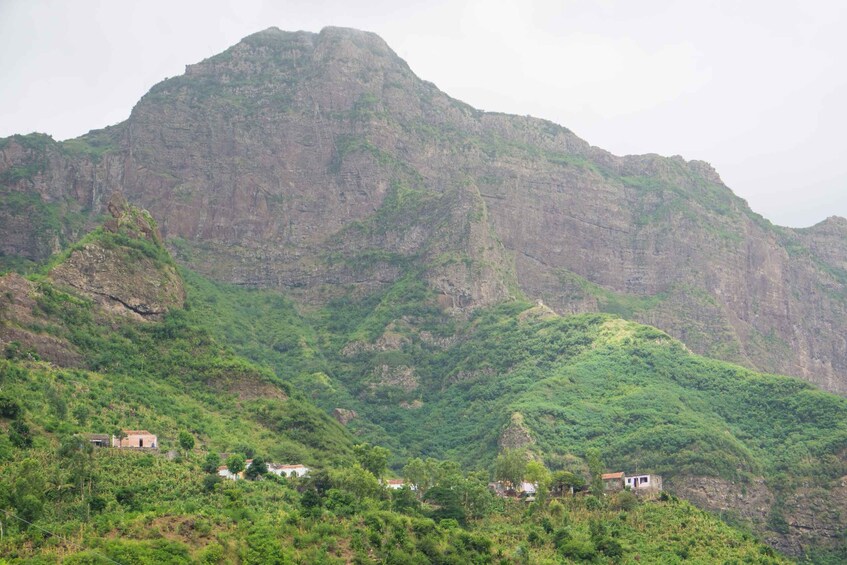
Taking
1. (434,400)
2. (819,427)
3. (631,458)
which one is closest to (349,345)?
(434,400)

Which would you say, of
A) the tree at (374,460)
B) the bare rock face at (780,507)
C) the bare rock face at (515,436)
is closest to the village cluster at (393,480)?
the tree at (374,460)

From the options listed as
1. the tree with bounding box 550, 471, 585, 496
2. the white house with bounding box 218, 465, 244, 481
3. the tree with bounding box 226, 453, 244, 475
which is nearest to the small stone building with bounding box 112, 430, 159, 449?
the white house with bounding box 218, 465, 244, 481

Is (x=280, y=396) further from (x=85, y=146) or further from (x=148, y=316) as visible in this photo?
(x=85, y=146)

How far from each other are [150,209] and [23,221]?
931 inches

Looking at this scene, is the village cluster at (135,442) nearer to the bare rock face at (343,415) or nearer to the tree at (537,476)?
the tree at (537,476)

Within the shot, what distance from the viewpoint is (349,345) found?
161375 millimetres

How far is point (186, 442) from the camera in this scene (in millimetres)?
95812

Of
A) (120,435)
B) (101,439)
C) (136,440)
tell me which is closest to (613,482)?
(136,440)

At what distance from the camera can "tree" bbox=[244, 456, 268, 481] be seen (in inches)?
3698

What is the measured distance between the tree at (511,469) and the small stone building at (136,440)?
110 ft

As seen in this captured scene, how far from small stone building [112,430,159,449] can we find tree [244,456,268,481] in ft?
25.8

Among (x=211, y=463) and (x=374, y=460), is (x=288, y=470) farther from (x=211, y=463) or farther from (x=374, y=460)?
(x=211, y=463)

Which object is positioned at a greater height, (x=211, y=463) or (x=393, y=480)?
(x=211, y=463)

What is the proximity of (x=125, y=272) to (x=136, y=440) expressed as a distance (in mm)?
35321
